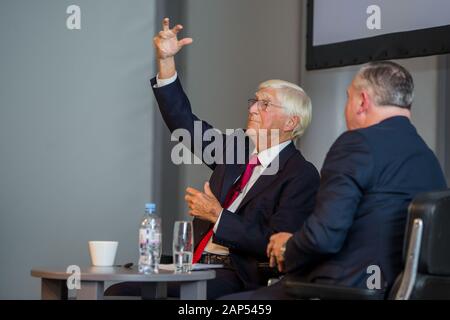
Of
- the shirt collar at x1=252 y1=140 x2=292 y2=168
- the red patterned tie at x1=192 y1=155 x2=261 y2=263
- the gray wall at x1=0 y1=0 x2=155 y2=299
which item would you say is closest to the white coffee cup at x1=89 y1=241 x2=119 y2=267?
the red patterned tie at x1=192 y1=155 x2=261 y2=263

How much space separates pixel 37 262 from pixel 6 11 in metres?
1.52

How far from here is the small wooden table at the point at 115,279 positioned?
2.38 meters

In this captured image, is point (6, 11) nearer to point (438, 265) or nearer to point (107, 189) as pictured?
point (107, 189)

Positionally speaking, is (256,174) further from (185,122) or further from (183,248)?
(183,248)

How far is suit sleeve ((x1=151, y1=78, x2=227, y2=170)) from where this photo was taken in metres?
3.48

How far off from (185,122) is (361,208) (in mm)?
1404

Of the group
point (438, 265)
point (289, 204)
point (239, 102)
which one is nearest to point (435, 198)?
point (438, 265)

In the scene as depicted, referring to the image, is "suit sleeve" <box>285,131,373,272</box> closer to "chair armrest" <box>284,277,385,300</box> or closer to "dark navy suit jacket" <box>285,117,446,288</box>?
"dark navy suit jacket" <box>285,117,446,288</box>

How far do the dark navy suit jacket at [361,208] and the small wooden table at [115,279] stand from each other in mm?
366

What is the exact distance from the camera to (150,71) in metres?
4.70

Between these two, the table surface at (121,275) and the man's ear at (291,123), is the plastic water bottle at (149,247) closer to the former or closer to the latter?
the table surface at (121,275)

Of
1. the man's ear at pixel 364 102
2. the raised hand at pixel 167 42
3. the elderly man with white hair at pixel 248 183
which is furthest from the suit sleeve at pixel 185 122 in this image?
the man's ear at pixel 364 102

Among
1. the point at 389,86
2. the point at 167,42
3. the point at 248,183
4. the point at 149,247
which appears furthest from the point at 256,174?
the point at 389,86

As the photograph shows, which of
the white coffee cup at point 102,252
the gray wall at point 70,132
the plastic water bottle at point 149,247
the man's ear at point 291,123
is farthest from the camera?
the gray wall at point 70,132
